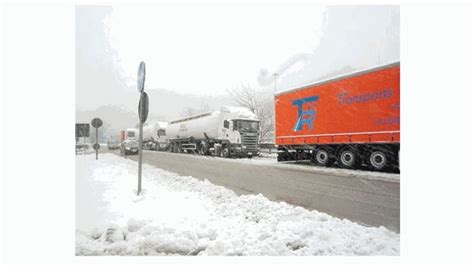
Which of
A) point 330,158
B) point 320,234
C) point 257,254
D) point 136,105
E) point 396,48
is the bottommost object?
point 257,254

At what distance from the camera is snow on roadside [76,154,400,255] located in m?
2.52

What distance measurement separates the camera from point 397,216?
9.08ft

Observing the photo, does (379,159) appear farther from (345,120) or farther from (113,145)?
(113,145)

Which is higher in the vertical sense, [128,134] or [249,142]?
[128,134]

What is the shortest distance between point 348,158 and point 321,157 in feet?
2.01

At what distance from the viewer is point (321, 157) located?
17.2ft

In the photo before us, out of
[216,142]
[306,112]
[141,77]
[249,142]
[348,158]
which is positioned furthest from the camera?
[216,142]

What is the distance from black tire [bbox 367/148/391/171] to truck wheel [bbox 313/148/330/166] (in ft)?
2.81

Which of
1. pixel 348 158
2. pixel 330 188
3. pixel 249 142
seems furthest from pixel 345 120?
pixel 249 142

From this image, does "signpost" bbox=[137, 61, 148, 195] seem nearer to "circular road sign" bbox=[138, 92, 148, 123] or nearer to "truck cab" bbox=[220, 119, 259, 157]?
"circular road sign" bbox=[138, 92, 148, 123]

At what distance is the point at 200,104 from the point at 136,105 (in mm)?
839

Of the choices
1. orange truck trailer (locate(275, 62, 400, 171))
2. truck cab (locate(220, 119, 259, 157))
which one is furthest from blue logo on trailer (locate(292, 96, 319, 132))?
truck cab (locate(220, 119, 259, 157))
